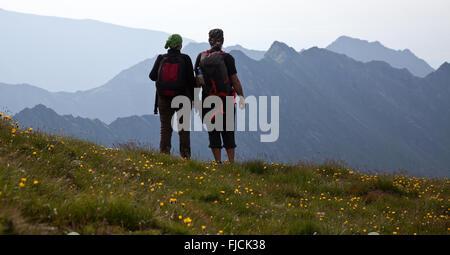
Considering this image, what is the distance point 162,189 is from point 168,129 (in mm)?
4671

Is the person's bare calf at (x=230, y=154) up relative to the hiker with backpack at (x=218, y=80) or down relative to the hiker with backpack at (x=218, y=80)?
down

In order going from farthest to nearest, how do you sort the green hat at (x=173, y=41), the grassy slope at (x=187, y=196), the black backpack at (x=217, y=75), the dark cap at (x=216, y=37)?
the green hat at (x=173, y=41) < the dark cap at (x=216, y=37) < the black backpack at (x=217, y=75) < the grassy slope at (x=187, y=196)

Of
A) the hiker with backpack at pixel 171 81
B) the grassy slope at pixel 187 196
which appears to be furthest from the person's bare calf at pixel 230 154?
the hiker with backpack at pixel 171 81

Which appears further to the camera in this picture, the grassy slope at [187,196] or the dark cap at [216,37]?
the dark cap at [216,37]

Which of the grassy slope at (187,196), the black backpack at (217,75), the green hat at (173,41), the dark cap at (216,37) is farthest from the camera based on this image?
the green hat at (173,41)

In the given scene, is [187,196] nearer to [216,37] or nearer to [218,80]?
[218,80]

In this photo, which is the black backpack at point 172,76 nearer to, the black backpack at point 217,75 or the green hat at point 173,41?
the green hat at point 173,41

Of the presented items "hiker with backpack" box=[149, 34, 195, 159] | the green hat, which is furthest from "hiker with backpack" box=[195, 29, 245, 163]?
the green hat

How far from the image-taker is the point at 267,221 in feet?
17.8

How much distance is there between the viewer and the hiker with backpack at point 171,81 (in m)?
10.0

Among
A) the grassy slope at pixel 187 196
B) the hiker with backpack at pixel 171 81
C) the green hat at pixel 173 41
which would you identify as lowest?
the grassy slope at pixel 187 196

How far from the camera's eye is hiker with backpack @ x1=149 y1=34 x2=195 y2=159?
10.0 m

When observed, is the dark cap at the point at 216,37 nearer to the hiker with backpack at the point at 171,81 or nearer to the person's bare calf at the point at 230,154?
the hiker with backpack at the point at 171,81

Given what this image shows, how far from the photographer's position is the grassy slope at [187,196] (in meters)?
3.80
